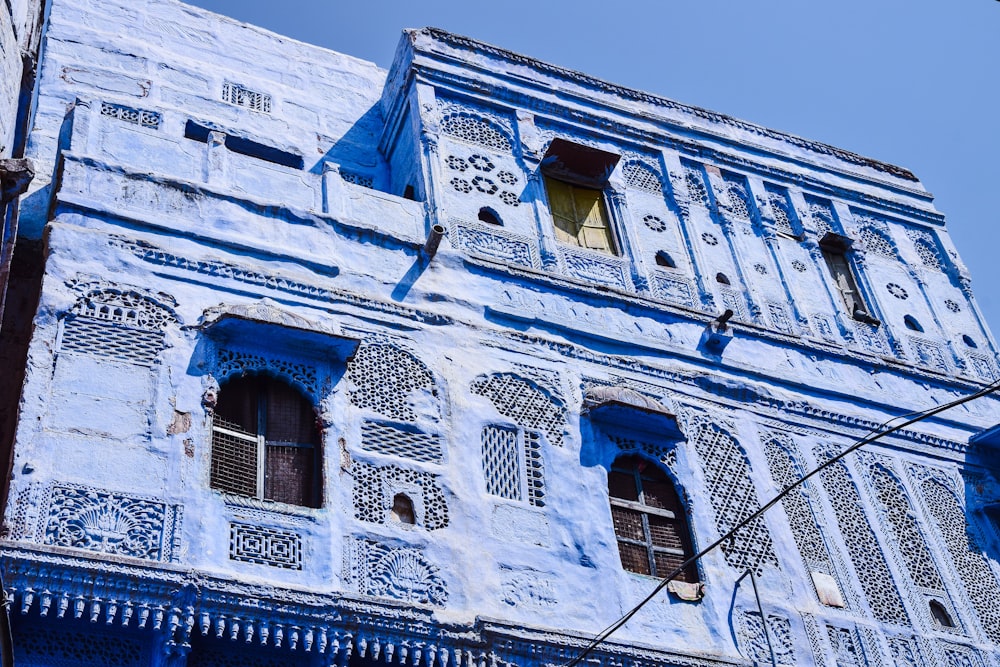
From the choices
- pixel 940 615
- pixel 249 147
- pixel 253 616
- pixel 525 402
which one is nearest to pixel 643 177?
pixel 525 402

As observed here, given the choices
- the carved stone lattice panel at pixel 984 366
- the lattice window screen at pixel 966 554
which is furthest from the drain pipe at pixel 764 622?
the carved stone lattice panel at pixel 984 366

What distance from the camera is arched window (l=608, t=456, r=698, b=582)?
8531 mm

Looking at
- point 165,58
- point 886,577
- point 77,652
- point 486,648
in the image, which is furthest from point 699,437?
point 165,58

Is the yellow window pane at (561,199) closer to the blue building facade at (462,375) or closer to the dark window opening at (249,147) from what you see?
the blue building facade at (462,375)

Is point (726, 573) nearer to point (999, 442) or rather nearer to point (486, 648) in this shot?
point (486, 648)

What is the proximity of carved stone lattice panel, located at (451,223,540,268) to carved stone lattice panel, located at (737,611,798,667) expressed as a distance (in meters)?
3.18

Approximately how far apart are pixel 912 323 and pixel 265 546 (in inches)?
276

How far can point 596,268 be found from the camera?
33.7 feet

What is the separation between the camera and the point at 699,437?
9.41 m

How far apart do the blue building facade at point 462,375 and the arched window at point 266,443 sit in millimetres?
24

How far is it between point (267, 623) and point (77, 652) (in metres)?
0.97

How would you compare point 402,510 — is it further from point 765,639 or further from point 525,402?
point 765,639

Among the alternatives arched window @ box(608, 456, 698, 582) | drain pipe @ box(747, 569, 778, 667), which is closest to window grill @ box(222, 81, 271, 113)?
arched window @ box(608, 456, 698, 582)

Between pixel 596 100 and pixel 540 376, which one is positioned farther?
pixel 596 100
